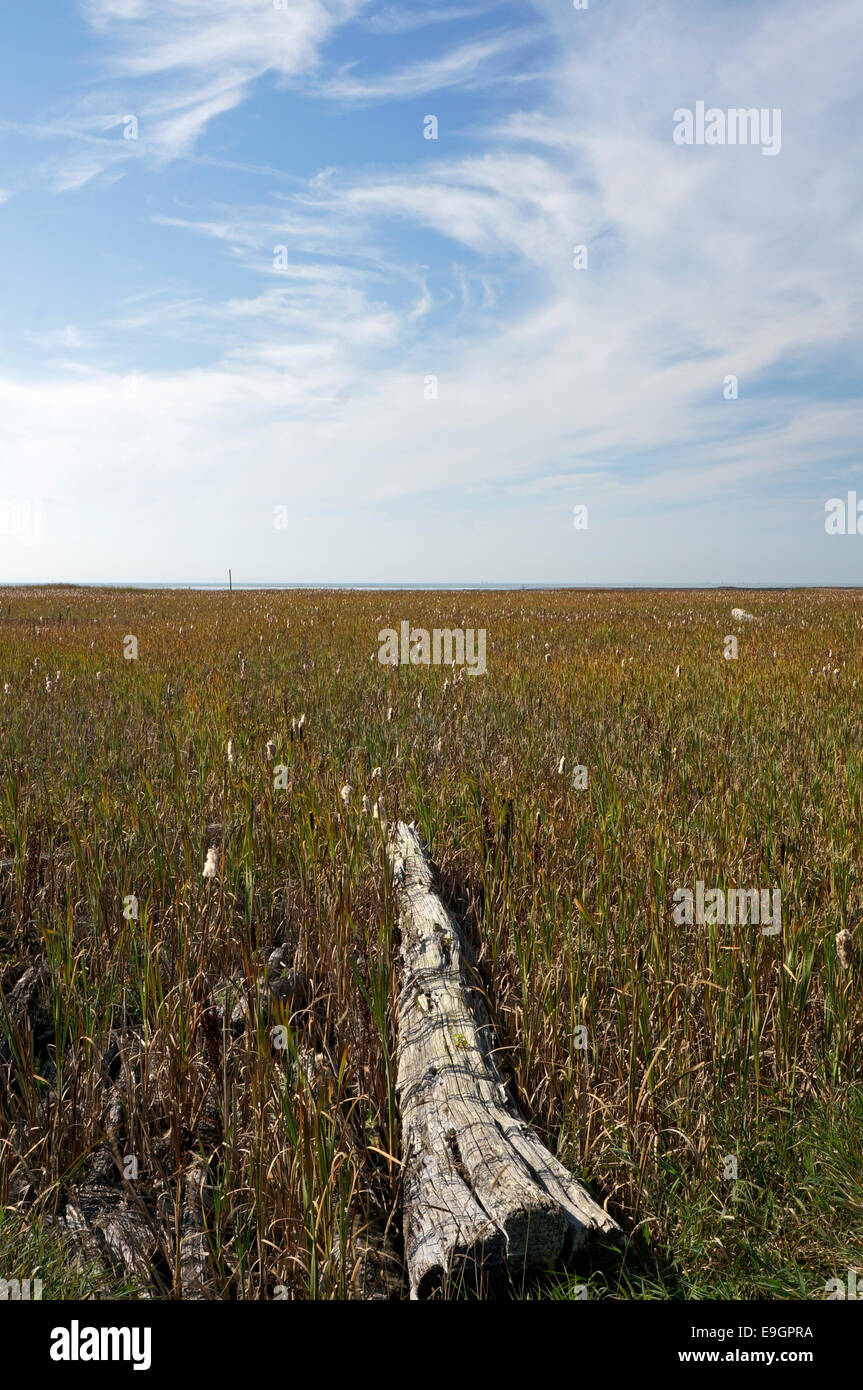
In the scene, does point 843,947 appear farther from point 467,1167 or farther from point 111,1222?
point 111,1222

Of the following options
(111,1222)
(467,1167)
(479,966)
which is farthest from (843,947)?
(111,1222)

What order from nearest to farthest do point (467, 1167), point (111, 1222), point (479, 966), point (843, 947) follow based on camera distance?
point (467, 1167) < point (111, 1222) < point (843, 947) < point (479, 966)

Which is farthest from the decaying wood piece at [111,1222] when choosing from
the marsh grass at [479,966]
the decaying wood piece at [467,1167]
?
the decaying wood piece at [467,1167]

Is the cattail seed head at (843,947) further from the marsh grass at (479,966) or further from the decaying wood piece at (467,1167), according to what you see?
the decaying wood piece at (467,1167)

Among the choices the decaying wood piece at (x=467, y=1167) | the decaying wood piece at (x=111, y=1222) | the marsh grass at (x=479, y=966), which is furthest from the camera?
the marsh grass at (x=479, y=966)

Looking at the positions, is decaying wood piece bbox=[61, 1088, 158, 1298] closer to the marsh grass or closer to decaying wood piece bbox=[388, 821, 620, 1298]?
the marsh grass

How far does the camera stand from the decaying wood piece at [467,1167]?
1.74m

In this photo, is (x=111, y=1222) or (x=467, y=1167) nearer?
(x=467, y=1167)

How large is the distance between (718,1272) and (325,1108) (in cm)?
115

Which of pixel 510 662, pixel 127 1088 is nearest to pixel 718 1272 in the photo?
pixel 127 1088

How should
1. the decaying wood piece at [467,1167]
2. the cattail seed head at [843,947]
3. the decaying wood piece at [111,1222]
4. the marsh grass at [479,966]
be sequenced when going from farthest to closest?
the cattail seed head at [843,947]
the marsh grass at [479,966]
the decaying wood piece at [111,1222]
the decaying wood piece at [467,1167]

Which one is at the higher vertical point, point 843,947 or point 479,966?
point 843,947

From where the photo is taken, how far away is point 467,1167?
75.4 inches
